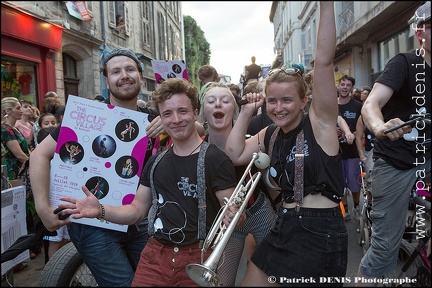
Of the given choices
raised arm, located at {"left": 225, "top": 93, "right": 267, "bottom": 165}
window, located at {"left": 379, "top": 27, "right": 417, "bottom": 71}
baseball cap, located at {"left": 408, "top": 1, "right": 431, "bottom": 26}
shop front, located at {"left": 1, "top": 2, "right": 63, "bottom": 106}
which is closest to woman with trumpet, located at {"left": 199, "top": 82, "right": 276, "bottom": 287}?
raised arm, located at {"left": 225, "top": 93, "right": 267, "bottom": 165}

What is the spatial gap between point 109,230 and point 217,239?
1.03 meters

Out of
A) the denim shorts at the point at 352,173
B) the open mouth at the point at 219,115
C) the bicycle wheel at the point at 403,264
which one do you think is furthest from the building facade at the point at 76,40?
the denim shorts at the point at 352,173

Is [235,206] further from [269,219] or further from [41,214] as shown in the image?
[41,214]

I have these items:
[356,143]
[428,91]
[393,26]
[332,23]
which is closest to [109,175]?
[332,23]

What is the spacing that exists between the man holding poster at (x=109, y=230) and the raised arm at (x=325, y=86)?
1.02m

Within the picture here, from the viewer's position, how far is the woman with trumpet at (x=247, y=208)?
2.61 meters

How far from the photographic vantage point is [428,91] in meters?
2.10

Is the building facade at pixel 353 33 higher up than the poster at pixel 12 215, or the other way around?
the building facade at pixel 353 33

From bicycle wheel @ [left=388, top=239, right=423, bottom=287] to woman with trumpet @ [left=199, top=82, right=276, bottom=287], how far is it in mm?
886

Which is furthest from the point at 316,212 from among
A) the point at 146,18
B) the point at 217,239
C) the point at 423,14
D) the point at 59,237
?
the point at 59,237

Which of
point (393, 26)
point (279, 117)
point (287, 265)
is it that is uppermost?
point (393, 26)

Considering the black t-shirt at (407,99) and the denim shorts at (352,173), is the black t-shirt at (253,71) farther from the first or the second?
the black t-shirt at (407,99)

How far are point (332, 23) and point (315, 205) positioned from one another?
0.88 m

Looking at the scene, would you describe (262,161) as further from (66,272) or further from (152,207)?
(66,272)
